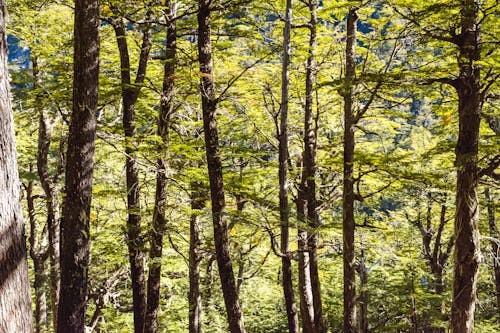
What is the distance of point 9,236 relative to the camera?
3148 mm

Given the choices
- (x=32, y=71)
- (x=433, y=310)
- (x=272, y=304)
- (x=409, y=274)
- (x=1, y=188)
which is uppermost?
(x=32, y=71)

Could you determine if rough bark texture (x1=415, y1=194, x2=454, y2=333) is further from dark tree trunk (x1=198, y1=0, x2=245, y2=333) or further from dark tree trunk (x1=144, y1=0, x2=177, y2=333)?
dark tree trunk (x1=198, y1=0, x2=245, y2=333)

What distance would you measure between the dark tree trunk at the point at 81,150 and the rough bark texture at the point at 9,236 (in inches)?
60.3

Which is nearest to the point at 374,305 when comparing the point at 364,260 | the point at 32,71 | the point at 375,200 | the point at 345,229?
the point at 364,260

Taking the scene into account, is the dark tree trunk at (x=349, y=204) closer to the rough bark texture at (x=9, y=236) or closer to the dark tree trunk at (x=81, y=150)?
the dark tree trunk at (x=81, y=150)

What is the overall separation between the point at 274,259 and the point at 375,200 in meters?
7.29

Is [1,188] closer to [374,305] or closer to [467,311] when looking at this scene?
[467,311]

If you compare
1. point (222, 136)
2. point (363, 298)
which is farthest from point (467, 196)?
point (363, 298)

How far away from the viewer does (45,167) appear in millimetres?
12367

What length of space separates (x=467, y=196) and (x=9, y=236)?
20.0 feet

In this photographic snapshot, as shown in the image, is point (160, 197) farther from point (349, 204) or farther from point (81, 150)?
point (349, 204)

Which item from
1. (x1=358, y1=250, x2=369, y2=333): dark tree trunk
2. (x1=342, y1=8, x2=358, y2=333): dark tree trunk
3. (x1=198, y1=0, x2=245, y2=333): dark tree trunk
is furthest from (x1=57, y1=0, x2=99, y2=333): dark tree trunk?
(x1=358, y1=250, x2=369, y2=333): dark tree trunk

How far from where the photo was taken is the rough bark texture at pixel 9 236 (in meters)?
3.07

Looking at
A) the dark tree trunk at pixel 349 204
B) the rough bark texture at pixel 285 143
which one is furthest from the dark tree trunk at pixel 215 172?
the dark tree trunk at pixel 349 204
